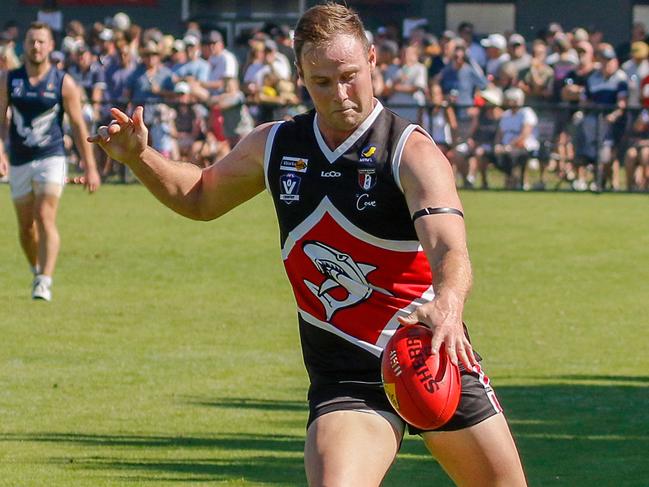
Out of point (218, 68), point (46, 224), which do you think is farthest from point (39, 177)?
point (218, 68)

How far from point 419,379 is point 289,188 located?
935 mm

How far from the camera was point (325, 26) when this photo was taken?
16.4 feet

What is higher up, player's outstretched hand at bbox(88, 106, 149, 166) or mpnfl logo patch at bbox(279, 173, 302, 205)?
player's outstretched hand at bbox(88, 106, 149, 166)

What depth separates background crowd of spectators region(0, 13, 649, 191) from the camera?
954 inches

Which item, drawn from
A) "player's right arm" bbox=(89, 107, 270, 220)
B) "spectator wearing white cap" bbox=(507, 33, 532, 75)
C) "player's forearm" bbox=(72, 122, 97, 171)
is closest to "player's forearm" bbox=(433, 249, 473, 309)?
"player's right arm" bbox=(89, 107, 270, 220)

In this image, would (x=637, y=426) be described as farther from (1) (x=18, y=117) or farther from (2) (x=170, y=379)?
(1) (x=18, y=117)

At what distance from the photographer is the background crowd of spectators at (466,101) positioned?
24234 mm

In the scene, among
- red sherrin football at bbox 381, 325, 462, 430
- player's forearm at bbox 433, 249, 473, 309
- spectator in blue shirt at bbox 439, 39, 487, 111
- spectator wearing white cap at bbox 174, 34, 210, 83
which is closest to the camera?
player's forearm at bbox 433, 249, 473, 309

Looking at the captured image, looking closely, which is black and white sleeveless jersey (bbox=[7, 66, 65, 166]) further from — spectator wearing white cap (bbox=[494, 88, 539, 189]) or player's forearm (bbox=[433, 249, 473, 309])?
spectator wearing white cap (bbox=[494, 88, 539, 189])

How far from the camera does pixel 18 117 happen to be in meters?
13.5

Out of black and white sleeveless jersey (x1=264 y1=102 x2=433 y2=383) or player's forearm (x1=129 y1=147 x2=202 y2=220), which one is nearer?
black and white sleeveless jersey (x1=264 y1=102 x2=433 y2=383)

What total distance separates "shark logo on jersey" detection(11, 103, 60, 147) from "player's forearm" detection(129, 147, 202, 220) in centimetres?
806

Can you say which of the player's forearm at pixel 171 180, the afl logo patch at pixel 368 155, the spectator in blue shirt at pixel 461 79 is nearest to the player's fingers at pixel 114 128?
the player's forearm at pixel 171 180

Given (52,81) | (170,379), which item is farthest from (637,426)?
(52,81)
